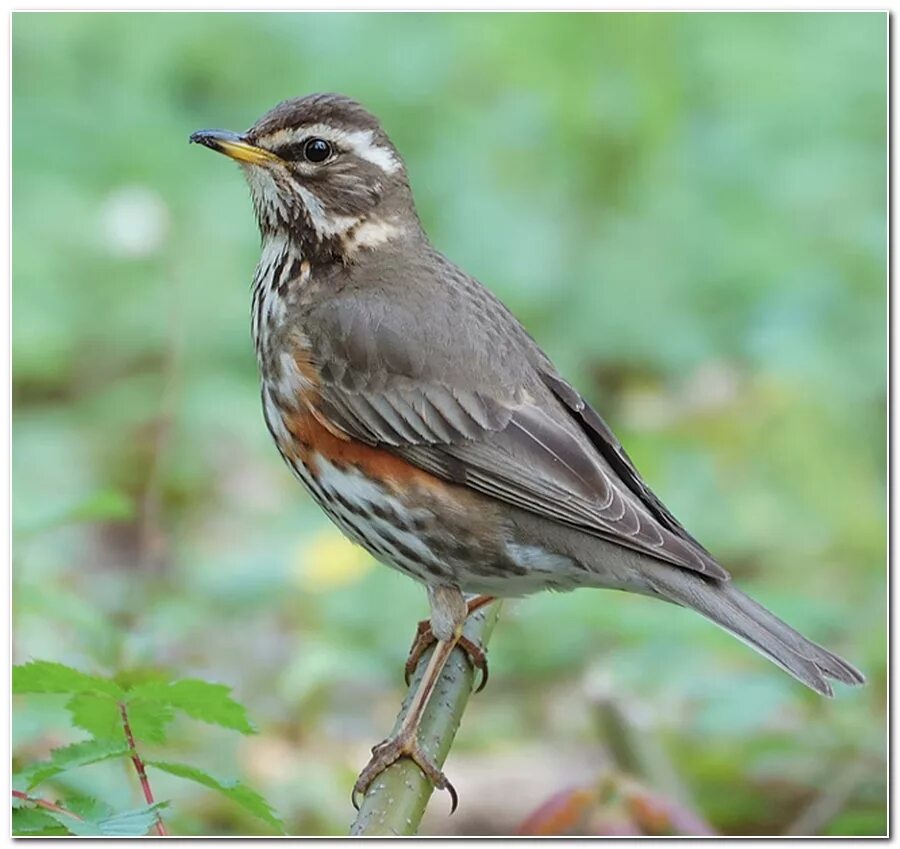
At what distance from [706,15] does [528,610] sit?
1816 millimetres

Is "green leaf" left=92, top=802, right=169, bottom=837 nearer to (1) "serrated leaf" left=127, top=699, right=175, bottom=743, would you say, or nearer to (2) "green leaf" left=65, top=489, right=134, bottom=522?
(1) "serrated leaf" left=127, top=699, right=175, bottom=743

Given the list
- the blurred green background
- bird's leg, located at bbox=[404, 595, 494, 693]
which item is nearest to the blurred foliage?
bird's leg, located at bbox=[404, 595, 494, 693]

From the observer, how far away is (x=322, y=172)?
340cm

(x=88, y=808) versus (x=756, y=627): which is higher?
(x=756, y=627)

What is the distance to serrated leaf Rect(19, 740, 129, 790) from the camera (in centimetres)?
244

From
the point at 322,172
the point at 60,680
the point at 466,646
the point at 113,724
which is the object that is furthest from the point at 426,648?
the point at 60,680

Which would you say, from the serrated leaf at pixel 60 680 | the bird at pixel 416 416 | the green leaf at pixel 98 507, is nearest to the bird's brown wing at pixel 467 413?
the bird at pixel 416 416

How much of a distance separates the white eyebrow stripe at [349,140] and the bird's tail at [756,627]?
42.6 inches

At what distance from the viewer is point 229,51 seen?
5238mm

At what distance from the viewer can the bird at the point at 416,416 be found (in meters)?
3.20

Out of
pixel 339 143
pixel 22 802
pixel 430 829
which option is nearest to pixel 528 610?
pixel 430 829

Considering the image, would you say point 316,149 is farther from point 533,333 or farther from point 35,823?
point 533,333

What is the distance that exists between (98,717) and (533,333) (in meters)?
3.17

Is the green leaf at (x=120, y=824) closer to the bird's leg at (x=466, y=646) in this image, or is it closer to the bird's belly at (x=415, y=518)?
the bird's belly at (x=415, y=518)
